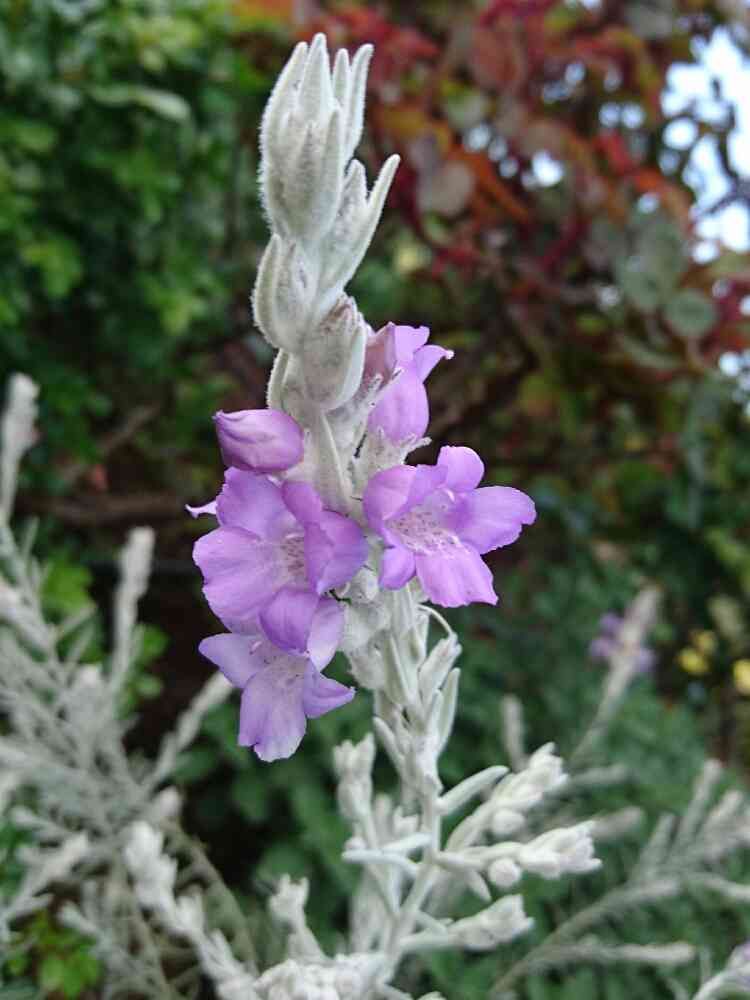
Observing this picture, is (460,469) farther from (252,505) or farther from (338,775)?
(338,775)

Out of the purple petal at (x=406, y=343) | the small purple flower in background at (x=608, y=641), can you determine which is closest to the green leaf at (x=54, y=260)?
the purple petal at (x=406, y=343)

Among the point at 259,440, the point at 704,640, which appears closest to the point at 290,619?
the point at 259,440

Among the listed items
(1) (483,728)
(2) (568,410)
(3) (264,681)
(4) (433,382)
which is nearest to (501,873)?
(3) (264,681)

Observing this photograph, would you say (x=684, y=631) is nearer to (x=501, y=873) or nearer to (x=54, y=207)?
(x=54, y=207)

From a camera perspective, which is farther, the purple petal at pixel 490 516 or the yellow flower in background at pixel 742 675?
the yellow flower in background at pixel 742 675

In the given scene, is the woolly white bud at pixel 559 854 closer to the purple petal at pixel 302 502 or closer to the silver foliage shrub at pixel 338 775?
the silver foliage shrub at pixel 338 775

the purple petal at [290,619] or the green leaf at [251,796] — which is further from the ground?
the purple petal at [290,619]
